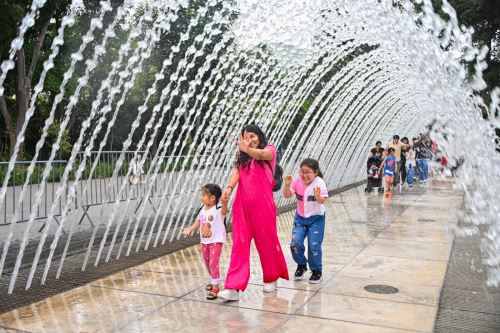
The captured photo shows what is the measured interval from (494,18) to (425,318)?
27.1 m

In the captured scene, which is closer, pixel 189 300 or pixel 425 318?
pixel 425 318

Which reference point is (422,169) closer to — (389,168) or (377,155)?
(377,155)

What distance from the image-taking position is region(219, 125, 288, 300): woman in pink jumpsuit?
473 centimetres

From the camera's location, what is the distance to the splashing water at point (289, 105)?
17.9 ft

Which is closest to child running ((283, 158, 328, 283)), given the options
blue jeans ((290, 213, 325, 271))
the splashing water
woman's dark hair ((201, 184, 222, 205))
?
blue jeans ((290, 213, 325, 271))

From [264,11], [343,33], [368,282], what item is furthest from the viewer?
[343,33]

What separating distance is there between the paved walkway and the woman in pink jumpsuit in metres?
0.32

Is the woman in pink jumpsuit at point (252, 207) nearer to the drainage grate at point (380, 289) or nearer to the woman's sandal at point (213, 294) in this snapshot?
the woman's sandal at point (213, 294)

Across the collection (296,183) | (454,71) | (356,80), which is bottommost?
(296,183)

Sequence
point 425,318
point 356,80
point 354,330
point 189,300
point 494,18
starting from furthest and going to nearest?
1. point 494,18
2. point 356,80
3. point 189,300
4. point 425,318
5. point 354,330

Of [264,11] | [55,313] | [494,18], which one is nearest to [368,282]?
[55,313]

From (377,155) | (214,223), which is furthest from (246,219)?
(377,155)

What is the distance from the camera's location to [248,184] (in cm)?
480

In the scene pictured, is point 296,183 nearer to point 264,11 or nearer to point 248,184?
point 248,184
